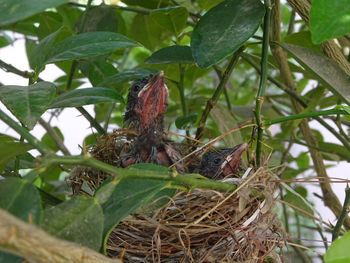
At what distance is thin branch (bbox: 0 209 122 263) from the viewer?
1.12 feet

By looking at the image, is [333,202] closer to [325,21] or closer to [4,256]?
[325,21]

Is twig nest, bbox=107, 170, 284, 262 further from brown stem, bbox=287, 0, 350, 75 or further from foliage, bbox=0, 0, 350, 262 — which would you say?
brown stem, bbox=287, 0, 350, 75

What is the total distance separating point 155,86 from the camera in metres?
1.16

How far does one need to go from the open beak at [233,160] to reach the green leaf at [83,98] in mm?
374

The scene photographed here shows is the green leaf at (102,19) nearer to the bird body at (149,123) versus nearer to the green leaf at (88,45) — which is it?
the bird body at (149,123)

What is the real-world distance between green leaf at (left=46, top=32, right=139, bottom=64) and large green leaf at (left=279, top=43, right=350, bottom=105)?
0.94 ft

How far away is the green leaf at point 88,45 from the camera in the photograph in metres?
0.71

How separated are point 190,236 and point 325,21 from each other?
400mm

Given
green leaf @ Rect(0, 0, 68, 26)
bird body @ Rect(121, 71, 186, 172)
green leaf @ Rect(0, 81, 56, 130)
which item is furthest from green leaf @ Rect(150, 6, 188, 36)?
green leaf @ Rect(0, 0, 68, 26)

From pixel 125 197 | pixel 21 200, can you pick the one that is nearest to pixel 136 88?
pixel 125 197

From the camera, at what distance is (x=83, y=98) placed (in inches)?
30.0

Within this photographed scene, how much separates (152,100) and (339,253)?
30.9 inches

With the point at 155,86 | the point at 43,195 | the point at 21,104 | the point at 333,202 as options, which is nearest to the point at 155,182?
the point at 21,104

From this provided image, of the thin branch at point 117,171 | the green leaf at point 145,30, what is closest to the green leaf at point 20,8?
the thin branch at point 117,171
